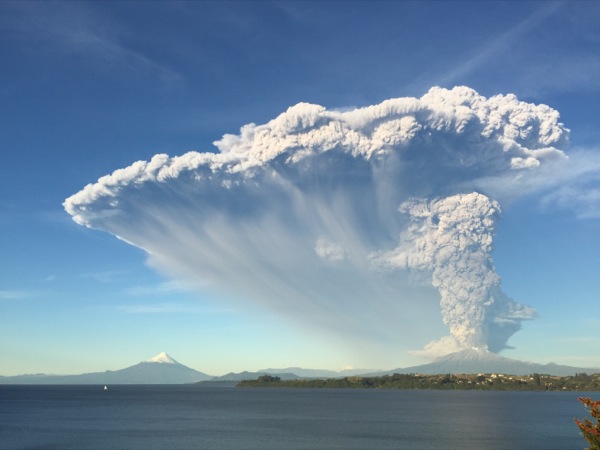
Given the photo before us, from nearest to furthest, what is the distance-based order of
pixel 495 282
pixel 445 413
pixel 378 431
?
1. pixel 378 431
2. pixel 445 413
3. pixel 495 282

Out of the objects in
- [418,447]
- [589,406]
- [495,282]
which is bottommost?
[418,447]

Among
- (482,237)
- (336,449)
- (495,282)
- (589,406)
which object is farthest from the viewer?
(495,282)

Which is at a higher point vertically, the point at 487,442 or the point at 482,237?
the point at 482,237

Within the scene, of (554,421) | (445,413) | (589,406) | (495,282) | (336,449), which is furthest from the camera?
(495,282)

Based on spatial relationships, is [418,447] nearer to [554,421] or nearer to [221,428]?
[221,428]

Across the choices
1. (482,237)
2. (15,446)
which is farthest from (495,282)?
(15,446)

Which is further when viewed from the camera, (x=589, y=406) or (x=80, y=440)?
(x=80, y=440)

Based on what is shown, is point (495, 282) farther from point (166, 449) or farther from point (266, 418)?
point (166, 449)

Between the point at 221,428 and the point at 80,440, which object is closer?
the point at 80,440

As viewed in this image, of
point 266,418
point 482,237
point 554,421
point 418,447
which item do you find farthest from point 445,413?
point 482,237
